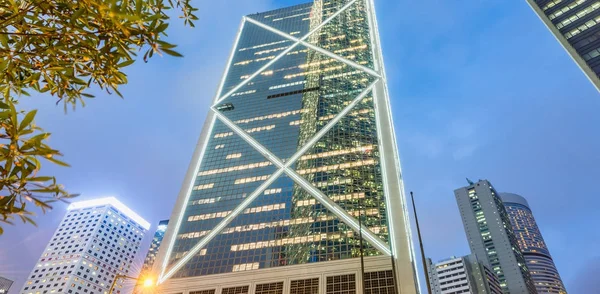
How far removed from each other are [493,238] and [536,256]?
5357 centimetres

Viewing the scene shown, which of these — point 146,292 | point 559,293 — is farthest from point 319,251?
point 559,293

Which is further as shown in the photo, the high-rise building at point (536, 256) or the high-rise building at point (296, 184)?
the high-rise building at point (536, 256)

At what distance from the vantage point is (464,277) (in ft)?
413

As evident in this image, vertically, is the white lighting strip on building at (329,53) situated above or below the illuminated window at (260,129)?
above

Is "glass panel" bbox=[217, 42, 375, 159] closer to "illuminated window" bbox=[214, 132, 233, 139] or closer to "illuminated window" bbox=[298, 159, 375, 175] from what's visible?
"illuminated window" bbox=[214, 132, 233, 139]

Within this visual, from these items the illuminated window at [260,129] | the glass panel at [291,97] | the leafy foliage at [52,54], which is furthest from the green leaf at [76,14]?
the illuminated window at [260,129]

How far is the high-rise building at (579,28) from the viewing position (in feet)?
183

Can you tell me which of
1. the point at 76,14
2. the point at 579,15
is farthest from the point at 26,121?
the point at 579,15

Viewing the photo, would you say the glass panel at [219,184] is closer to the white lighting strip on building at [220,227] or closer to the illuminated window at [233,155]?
the illuminated window at [233,155]

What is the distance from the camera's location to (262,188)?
57125 millimetres

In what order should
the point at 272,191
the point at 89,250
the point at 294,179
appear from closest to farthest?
1. the point at 272,191
2. the point at 294,179
3. the point at 89,250

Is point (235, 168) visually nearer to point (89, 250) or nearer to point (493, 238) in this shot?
point (89, 250)

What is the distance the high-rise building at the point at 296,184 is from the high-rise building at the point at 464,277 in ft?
290

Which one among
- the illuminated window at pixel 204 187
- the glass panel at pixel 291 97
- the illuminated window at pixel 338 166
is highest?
the glass panel at pixel 291 97
